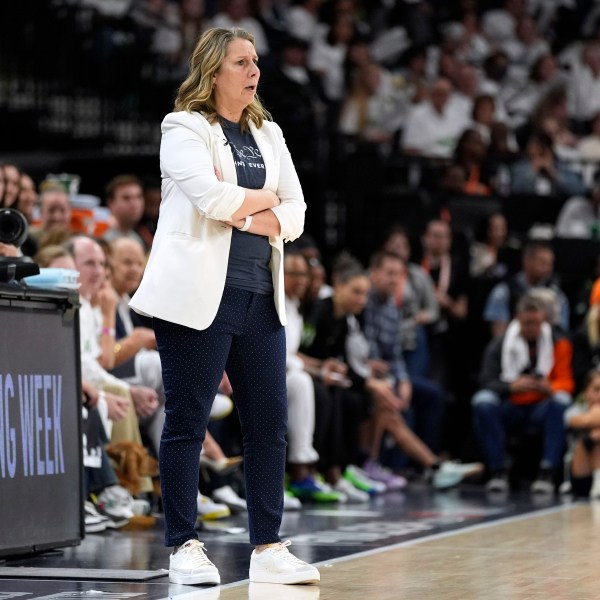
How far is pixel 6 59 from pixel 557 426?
6.43m

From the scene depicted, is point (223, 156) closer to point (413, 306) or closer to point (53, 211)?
point (53, 211)

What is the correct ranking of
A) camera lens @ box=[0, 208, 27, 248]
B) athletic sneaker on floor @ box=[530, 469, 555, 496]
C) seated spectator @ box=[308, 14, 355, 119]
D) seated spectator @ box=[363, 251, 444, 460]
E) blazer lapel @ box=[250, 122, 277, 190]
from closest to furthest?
blazer lapel @ box=[250, 122, 277, 190] < camera lens @ box=[0, 208, 27, 248] < athletic sneaker on floor @ box=[530, 469, 555, 496] < seated spectator @ box=[363, 251, 444, 460] < seated spectator @ box=[308, 14, 355, 119]

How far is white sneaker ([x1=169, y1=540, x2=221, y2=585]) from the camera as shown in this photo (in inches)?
203

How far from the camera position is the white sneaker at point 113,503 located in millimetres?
7148

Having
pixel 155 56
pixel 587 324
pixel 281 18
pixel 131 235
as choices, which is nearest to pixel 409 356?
pixel 587 324

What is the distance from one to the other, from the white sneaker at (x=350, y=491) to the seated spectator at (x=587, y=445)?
5.08 ft

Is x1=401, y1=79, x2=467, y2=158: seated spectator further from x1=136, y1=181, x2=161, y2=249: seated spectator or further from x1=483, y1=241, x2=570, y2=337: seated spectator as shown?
x1=136, y1=181, x2=161, y2=249: seated spectator

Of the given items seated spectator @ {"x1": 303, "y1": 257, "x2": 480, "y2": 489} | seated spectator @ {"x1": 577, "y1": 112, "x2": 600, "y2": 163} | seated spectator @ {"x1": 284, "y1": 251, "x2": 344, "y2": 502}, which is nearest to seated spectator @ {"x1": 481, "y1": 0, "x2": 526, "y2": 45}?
seated spectator @ {"x1": 577, "y1": 112, "x2": 600, "y2": 163}

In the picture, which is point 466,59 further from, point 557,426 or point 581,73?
point 557,426

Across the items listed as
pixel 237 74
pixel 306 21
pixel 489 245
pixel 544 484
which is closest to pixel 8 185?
pixel 237 74

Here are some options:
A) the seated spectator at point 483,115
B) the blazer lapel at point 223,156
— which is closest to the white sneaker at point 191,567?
the blazer lapel at point 223,156

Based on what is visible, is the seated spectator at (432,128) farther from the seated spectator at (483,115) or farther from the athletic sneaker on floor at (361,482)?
the athletic sneaker on floor at (361,482)

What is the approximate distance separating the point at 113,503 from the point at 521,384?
179 inches

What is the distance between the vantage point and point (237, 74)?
5258mm
